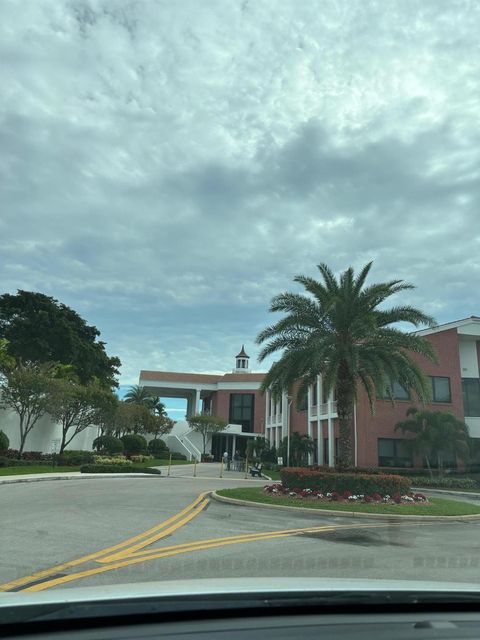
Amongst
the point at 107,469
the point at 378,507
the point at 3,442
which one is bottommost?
the point at 378,507

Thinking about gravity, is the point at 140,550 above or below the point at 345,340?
below

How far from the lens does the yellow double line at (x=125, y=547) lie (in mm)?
6887

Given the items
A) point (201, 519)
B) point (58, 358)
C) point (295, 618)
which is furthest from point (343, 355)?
point (58, 358)

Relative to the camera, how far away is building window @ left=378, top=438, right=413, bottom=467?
36.0m

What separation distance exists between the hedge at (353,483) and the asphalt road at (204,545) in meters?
3.66

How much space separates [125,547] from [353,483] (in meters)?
11.4

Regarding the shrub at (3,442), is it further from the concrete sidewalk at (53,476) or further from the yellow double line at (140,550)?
the yellow double line at (140,550)

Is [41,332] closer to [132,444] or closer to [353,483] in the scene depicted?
[132,444]

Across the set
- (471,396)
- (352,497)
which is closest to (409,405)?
(471,396)

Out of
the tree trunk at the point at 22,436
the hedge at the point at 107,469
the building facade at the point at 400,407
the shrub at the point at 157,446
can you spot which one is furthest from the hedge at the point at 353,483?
the shrub at the point at 157,446

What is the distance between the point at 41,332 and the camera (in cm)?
5044

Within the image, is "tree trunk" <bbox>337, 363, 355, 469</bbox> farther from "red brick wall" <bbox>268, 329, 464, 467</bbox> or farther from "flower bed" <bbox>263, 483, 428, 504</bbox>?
"red brick wall" <bbox>268, 329, 464, 467</bbox>

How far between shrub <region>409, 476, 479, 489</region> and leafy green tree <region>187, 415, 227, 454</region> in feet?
104

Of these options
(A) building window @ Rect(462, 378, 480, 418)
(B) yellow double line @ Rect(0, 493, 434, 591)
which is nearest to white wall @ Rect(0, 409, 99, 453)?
(B) yellow double line @ Rect(0, 493, 434, 591)
